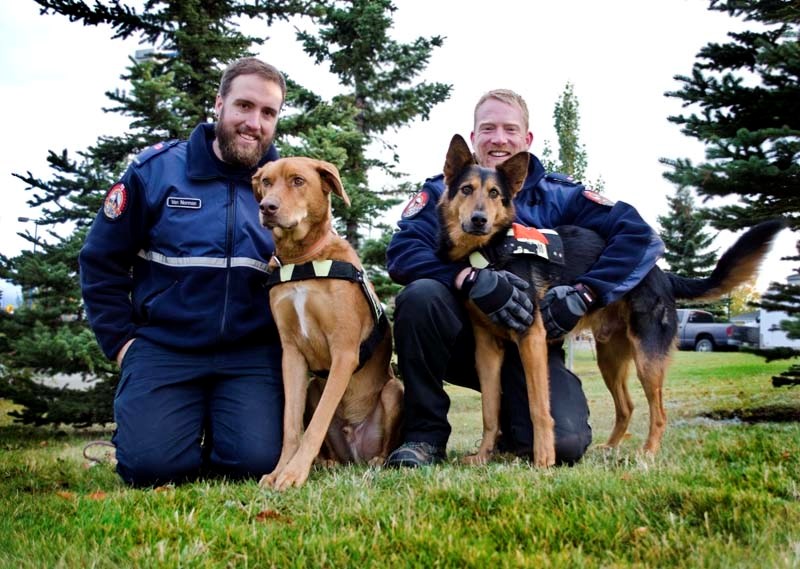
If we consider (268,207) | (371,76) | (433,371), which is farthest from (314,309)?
(371,76)

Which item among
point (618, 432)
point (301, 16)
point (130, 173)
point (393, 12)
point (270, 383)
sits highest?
point (393, 12)

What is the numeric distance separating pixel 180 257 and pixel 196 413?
935 mm

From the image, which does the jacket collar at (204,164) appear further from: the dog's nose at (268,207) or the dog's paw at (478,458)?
the dog's paw at (478,458)

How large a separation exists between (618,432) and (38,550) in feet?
12.5

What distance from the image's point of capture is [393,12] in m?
10.8

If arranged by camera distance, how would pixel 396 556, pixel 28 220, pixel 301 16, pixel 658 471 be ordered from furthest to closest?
pixel 301 16
pixel 28 220
pixel 658 471
pixel 396 556

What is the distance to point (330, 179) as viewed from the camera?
3672mm

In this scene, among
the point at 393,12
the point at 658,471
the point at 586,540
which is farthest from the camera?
the point at 393,12

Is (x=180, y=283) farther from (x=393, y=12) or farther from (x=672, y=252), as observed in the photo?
(x=672, y=252)

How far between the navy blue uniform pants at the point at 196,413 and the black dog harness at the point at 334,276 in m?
0.43

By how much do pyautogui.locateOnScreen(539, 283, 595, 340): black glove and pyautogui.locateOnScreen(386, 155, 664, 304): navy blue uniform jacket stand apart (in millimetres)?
142

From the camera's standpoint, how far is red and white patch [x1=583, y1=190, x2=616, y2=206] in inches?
171

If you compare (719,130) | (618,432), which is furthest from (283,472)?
(719,130)

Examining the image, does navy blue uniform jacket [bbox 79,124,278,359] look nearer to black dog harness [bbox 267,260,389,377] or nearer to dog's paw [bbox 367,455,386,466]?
black dog harness [bbox 267,260,389,377]
